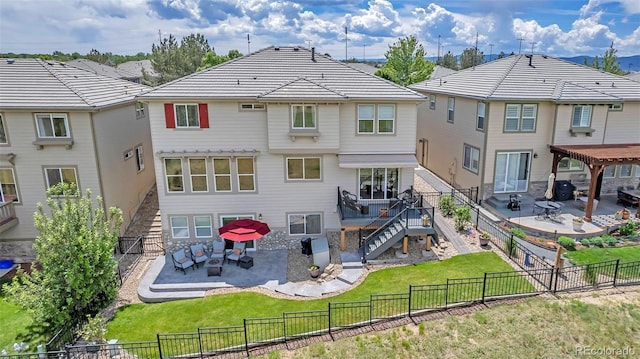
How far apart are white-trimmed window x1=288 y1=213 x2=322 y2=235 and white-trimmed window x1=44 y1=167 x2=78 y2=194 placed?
36.2 feet

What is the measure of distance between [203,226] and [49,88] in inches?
403

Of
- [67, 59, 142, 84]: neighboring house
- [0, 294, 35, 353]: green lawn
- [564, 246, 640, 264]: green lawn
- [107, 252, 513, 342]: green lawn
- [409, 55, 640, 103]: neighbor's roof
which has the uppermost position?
[67, 59, 142, 84]: neighboring house

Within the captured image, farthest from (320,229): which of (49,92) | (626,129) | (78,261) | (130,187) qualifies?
(626,129)

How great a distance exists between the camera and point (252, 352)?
11930 mm

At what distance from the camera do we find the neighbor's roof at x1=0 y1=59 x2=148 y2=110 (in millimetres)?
18094

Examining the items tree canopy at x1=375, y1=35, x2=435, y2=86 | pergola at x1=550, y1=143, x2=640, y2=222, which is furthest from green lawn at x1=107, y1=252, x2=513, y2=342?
tree canopy at x1=375, y1=35, x2=435, y2=86

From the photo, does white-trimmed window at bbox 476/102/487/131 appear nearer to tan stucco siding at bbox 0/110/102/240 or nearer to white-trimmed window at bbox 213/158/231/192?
white-trimmed window at bbox 213/158/231/192

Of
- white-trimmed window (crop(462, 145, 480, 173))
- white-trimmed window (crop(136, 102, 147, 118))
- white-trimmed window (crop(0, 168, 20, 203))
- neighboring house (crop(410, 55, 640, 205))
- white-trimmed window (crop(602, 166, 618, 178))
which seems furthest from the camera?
white-trimmed window (crop(136, 102, 147, 118))

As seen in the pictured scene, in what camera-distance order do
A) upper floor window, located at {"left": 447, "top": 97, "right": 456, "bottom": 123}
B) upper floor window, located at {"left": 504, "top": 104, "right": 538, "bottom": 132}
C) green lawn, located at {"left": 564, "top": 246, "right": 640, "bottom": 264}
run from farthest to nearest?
1. upper floor window, located at {"left": 447, "top": 97, "right": 456, "bottom": 123}
2. upper floor window, located at {"left": 504, "top": 104, "right": 538, "bottom": 132}
3. green lawn, located at {"left": 564, "top": 246, "right": 640, "bottom": 264}

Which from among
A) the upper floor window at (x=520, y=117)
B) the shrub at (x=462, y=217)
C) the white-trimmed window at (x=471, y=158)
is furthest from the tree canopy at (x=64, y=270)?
the upper floor window at (x=520, y=117)

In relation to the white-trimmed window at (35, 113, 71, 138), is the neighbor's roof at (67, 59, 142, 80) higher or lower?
higher

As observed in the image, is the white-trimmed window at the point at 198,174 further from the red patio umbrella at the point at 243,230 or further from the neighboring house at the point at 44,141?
the neighboring house at the point at 44,141

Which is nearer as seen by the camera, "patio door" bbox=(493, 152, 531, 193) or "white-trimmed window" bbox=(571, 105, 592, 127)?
"white-trimmed window" bbox=(571, 105, 592, 127)

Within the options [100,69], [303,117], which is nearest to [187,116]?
[303,117]
